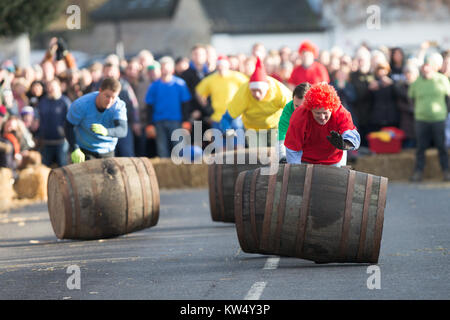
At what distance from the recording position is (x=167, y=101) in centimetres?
1980

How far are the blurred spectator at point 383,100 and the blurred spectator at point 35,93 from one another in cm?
611

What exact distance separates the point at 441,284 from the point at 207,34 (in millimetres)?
43525

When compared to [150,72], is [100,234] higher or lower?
lower

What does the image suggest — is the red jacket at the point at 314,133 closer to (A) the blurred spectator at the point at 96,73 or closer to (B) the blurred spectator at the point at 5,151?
(B) the blurred spectator at the point at 5,151

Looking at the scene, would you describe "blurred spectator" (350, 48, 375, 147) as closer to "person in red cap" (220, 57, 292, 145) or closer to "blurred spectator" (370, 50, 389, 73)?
"blurred spectator" (370, 50, 389, 73)

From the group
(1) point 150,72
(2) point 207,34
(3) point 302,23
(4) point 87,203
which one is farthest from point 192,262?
(2) point 207,34

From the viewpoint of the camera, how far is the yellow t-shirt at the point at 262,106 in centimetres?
1411


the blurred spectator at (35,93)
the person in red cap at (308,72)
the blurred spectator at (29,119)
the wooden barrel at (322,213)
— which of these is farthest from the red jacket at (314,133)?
the blurred spectator at (35,93)

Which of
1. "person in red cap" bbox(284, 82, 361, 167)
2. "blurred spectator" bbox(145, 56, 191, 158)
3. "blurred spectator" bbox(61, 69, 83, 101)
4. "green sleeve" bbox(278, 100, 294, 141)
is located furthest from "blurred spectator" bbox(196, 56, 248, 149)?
"person in red cap" bbox(284, 82, 361, 167)

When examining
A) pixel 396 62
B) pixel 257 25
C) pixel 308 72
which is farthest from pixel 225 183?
pixel 257 25

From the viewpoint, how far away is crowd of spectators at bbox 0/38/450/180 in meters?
19.4

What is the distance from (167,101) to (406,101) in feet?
14.5
